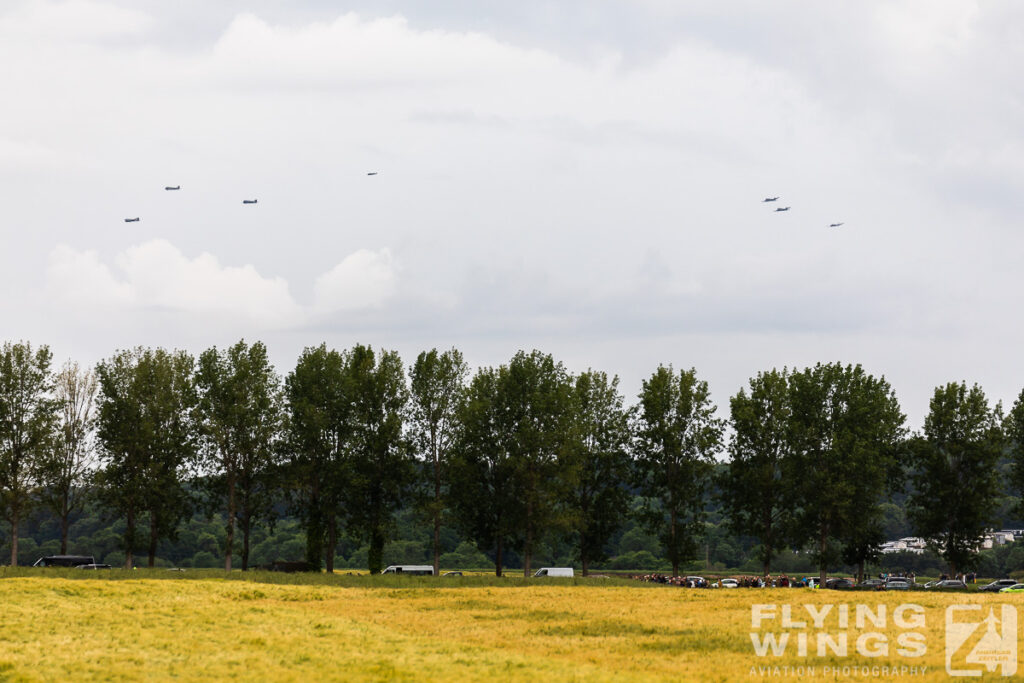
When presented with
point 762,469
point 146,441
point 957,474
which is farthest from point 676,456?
point 146,441

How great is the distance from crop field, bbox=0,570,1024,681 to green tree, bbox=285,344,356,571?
24.9 metres

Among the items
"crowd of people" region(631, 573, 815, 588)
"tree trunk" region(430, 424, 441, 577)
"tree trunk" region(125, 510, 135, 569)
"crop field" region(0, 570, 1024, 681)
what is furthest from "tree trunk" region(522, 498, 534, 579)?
"tree trunk" region(125, 510, 135, 569)

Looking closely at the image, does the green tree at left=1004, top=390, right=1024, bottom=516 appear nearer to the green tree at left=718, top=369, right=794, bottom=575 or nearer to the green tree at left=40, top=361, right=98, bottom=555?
the green tree at left=718, top=369, right=794, bottom=575

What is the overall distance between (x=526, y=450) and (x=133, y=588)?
1696 inches

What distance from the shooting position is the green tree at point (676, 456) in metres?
107

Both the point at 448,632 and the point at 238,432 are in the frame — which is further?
the point at 238,432

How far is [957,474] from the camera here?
4176 inches

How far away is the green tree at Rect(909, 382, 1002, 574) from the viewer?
10419cm

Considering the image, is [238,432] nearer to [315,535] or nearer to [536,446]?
[315,535]

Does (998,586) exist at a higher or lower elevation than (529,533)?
Result: lower

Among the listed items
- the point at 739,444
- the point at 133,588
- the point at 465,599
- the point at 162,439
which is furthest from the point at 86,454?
the point at 739,444

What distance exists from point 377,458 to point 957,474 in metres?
57.9

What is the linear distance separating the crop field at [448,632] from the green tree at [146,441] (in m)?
22.1

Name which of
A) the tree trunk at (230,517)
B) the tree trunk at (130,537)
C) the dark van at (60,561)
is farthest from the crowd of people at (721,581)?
the dark van at (60,561)
